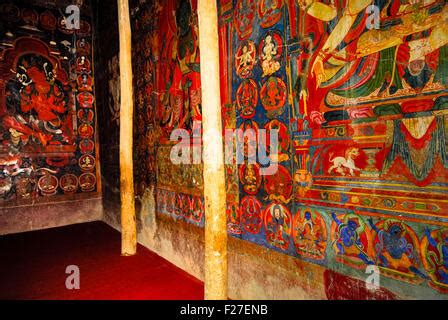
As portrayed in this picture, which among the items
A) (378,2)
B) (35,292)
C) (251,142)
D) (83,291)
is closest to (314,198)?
(251,142)

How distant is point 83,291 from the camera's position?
302 centimetres

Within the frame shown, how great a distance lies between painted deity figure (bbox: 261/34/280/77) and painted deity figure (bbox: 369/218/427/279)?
55.5 inches

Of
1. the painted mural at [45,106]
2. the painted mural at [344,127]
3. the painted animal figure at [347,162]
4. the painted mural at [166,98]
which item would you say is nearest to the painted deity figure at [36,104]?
the painted mural at [45,106]

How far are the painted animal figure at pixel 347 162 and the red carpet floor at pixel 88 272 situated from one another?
6.64 ft

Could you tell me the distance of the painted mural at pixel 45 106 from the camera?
18.5ft

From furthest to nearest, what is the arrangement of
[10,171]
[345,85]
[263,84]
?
[10,171] → [263,84] → [345,85]

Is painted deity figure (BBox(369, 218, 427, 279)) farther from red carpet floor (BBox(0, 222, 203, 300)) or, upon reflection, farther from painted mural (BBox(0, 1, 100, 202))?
painted mural (BBox(0, 1, 100, 202))

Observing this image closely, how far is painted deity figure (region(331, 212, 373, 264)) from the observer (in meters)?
1.73

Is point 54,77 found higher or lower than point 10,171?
higher

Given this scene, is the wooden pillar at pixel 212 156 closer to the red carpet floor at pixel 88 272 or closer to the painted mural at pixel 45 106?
the red carpet floor at pixel 88 272

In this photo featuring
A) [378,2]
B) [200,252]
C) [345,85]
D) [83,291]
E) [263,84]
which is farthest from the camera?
[200,252]

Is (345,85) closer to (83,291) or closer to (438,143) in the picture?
(438,143)

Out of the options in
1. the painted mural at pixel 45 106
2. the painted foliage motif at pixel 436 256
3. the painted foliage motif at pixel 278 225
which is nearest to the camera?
the painted foliage motif at pixel 436 256

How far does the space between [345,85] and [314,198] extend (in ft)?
2.71
